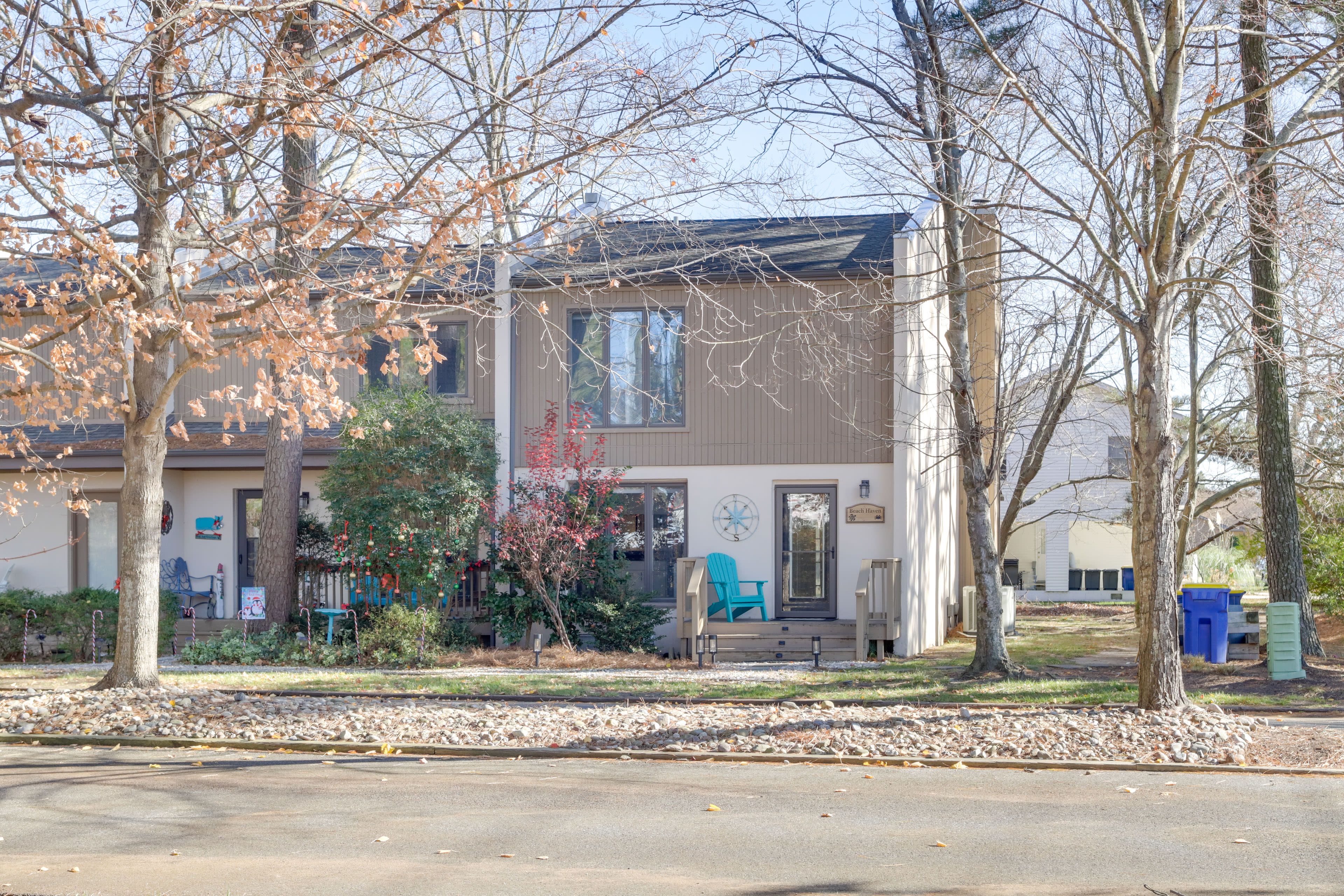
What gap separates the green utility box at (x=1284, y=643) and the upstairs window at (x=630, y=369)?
804 centimetres

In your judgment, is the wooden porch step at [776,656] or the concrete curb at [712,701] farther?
the wooden porch step at [776,656]

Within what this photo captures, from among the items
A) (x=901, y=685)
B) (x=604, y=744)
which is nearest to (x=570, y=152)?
(x=604, y=744)

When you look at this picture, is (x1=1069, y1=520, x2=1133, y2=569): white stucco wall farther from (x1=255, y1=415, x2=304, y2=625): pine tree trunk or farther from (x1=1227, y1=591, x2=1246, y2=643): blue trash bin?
(x1=255, y1=415, x2=304, y2=625): pine tree trunk

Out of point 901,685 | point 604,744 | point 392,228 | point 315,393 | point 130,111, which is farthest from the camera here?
point 901,685

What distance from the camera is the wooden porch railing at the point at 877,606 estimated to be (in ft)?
49.5

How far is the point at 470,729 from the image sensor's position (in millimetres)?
9328

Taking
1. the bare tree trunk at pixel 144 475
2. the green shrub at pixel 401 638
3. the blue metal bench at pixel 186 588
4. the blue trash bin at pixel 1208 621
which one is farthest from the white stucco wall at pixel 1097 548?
the bare tree trunk at pixel 144 475

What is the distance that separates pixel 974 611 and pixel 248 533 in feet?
40.5

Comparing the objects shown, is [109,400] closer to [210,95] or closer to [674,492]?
[210,95]

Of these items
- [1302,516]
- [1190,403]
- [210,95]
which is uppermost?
[210,95]

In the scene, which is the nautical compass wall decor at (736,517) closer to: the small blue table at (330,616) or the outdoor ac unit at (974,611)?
the outdoor ac unit at (974,611)

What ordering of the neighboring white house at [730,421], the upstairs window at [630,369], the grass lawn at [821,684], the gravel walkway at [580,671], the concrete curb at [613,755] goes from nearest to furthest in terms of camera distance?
the concrete curb at [613,755] < the grass lawn at [821,684] < the gravel walkway at [580,671] < the neighboring white house at [730,421] < the upstairs window at [630,369]

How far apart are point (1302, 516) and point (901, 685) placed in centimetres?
1219

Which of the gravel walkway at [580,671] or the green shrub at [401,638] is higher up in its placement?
the green shrub at [401,638]
